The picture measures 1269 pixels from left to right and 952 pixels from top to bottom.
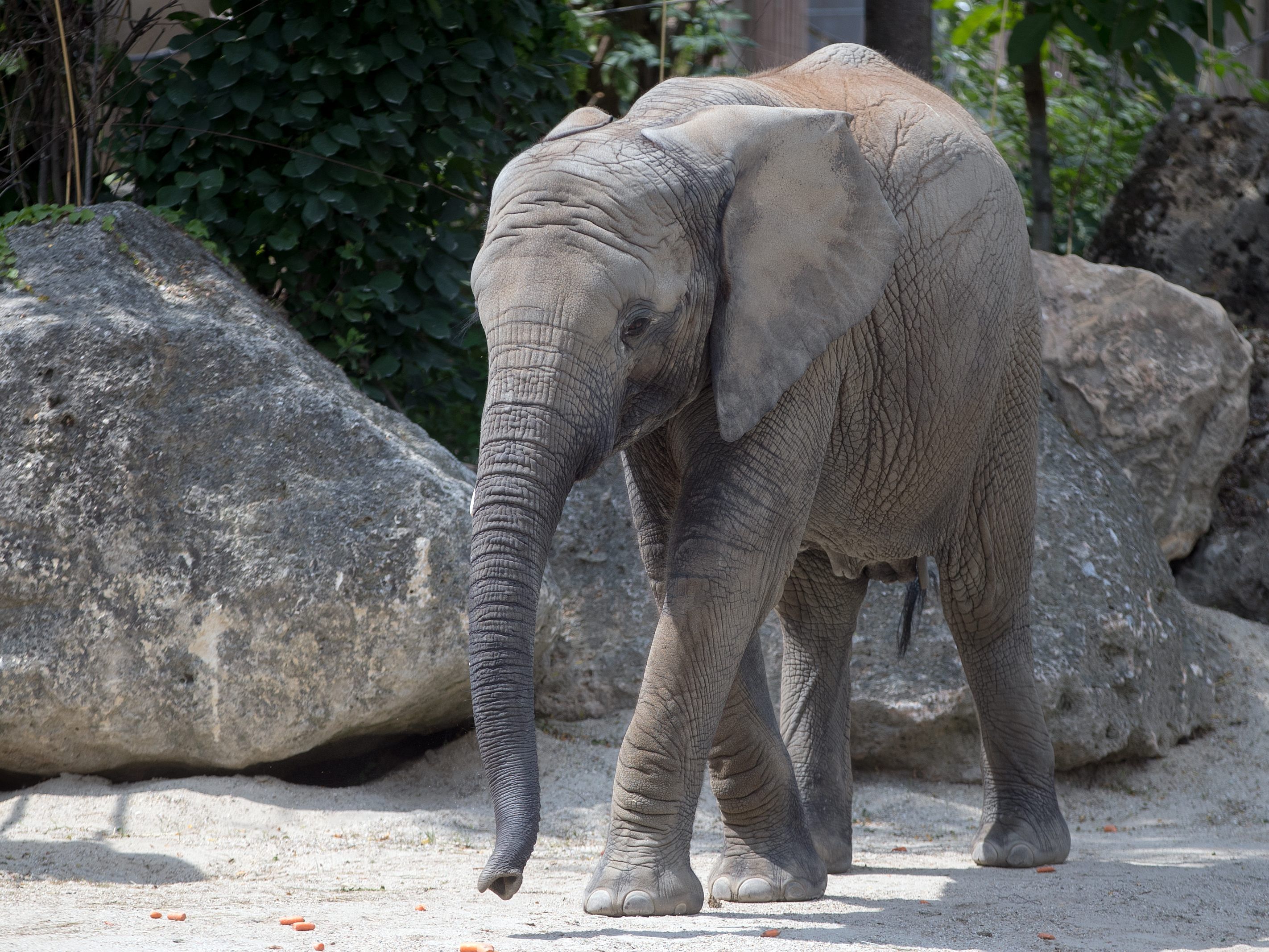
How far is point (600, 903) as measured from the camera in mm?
4059

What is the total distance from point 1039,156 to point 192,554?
664 cm

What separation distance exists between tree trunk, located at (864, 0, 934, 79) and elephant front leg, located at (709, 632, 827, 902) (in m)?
5.15

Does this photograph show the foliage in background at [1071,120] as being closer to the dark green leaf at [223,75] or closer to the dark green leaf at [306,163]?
the dark green leaf at [306,163]

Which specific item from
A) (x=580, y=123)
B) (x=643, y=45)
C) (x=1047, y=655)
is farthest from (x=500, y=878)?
(x=643, y=45)

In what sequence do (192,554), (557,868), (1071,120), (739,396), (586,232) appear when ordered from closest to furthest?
(586,232)
(739,396)
(557,868)
(192,554)
(1071,120)

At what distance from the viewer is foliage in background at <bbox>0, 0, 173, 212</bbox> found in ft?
22.1

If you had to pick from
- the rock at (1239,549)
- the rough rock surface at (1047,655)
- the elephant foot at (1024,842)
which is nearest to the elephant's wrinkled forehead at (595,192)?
the elephant foot at (1024,842)

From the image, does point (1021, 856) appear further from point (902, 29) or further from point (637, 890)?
point (902, 29)

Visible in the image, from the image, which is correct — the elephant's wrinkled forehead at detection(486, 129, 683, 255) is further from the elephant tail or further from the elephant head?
the elephant tail

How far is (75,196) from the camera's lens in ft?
22.8

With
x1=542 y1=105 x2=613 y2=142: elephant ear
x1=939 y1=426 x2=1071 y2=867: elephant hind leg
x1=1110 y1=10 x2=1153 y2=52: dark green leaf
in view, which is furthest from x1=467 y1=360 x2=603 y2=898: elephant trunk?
x1=1110 y1=10 x2=1153 y2=52: dark green leaf

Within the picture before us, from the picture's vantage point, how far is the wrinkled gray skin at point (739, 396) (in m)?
3.66

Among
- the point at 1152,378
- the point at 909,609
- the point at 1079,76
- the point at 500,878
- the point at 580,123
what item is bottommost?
the point at 909,609

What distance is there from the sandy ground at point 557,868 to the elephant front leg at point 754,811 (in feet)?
0.30
